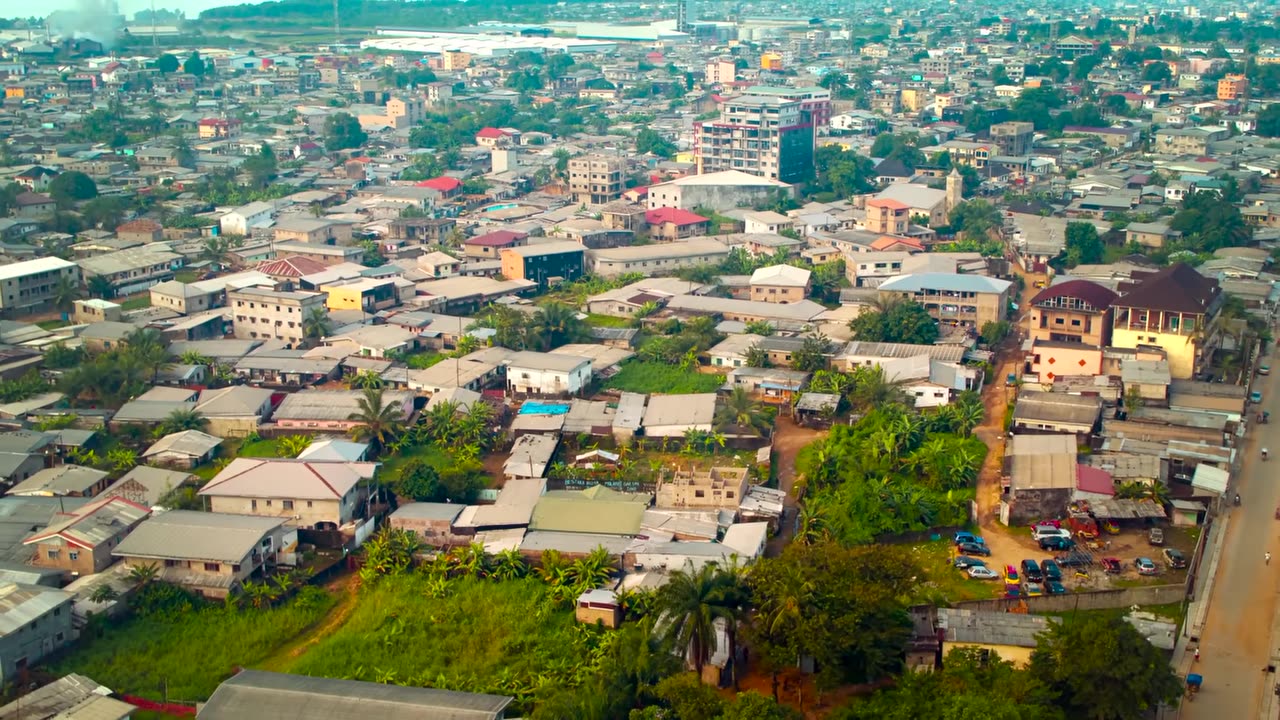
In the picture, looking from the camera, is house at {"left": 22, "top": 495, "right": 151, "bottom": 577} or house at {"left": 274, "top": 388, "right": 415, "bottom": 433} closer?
house at {"left": 22, "top": 495, "right": 151, "bottom": 577}

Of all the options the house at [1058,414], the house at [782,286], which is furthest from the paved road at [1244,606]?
the house at [782,286]

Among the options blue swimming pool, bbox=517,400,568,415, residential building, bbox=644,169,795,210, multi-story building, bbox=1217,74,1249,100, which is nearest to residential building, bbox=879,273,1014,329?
blue swimming pool, bbox=517,400,568,415

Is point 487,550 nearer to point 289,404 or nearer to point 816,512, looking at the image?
point 816,512

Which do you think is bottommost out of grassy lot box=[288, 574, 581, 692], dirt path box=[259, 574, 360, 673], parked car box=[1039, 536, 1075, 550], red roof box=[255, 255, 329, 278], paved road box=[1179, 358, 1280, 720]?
dirt path box=[259, 574, 360, 673]

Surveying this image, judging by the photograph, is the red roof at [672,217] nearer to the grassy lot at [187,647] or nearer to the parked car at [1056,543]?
the parked car at [1056,543]

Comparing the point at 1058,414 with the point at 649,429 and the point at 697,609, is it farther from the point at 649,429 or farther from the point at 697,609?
the point at 697,609

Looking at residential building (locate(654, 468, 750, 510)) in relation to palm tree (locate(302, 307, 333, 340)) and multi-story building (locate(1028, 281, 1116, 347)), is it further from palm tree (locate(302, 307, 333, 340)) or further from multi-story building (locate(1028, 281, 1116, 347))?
palm tree (locate(302, 307, 333, 340))

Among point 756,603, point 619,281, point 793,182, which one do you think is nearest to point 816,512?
point 756,603
